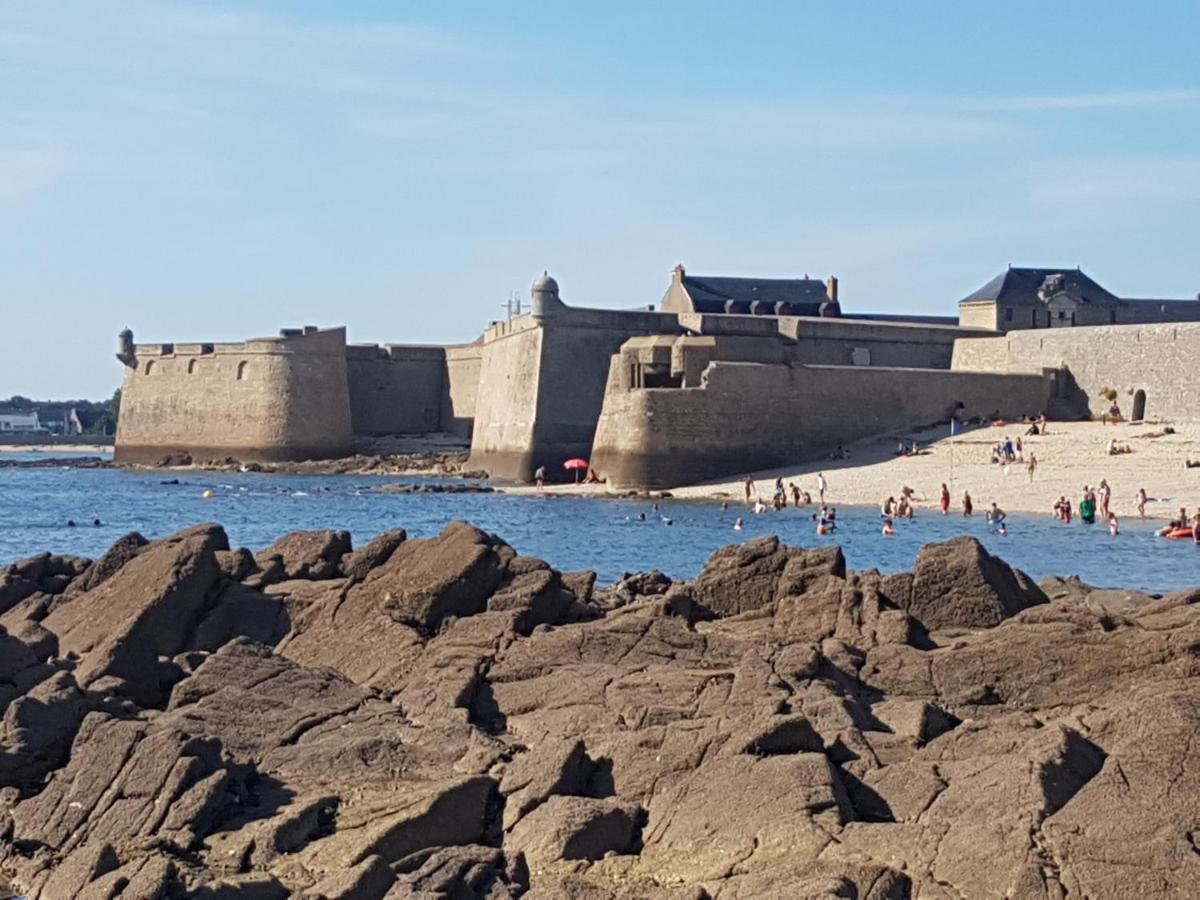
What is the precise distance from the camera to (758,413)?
43.4 m

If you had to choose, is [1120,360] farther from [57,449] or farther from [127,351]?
[57,449]

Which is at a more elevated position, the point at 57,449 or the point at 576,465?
the point at 576,465

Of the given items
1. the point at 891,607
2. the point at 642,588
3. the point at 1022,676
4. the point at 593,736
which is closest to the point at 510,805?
the point at 593,736

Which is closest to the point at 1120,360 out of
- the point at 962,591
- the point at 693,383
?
the point at 693,383

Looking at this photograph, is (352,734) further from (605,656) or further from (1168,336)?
(1168,336)

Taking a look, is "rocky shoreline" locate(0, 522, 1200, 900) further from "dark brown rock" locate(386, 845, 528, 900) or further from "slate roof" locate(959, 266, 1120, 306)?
"slate roof" locate(959, 266, 1120, 306)

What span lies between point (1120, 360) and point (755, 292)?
1523 cm

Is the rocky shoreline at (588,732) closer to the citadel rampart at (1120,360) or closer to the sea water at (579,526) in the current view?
the sea water at (579,526)

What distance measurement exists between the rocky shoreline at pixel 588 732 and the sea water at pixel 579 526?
9.44m

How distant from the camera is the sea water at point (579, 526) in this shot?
2589 centimetres

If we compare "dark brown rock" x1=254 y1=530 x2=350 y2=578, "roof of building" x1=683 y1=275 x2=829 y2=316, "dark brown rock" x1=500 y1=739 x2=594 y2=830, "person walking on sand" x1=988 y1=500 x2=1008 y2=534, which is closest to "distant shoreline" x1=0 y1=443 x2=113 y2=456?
"roof of building" x1=683 y1=275 x2=829 y2=316

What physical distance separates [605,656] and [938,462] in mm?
30151

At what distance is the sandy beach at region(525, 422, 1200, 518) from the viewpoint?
3553 centimetres

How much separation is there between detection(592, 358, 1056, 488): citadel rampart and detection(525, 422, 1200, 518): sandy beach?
513 millimetres
